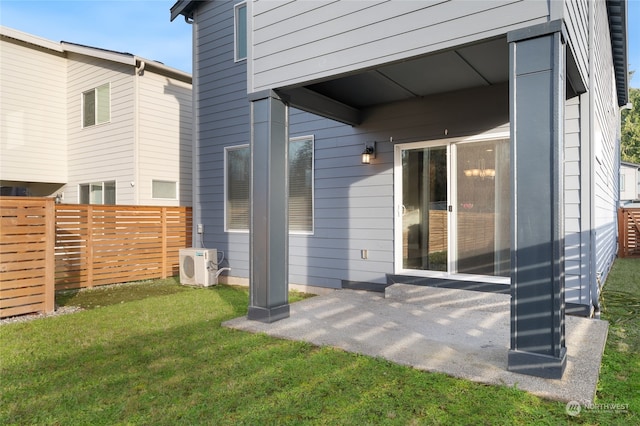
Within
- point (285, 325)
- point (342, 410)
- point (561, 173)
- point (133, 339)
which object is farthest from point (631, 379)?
point (133, 339)

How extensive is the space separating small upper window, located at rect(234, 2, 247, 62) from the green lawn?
4929 millimetres

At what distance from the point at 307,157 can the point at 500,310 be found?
350 cm

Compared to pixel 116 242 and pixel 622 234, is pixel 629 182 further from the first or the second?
pixel 116 242

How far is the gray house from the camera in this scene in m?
2.70

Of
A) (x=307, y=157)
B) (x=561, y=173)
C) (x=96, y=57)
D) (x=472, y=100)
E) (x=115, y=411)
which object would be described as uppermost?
(x=96, y=57)

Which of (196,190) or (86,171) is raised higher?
(86,171)

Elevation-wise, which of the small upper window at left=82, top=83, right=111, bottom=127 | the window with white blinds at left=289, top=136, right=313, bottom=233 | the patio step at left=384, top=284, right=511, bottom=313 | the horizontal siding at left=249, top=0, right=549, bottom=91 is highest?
the small upper window at left=82, top=83, right=111, bottom=127

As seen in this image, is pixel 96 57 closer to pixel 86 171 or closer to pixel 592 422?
pixel 86 171

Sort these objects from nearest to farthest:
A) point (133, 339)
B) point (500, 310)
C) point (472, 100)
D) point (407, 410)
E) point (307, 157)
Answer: point (407, 410) < point (133, 339) < point (500, 310) < point (472, 100) < point (307, 157)

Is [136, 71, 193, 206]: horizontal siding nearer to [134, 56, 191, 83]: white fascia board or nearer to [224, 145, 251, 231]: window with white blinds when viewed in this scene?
[134, 56, 191, 83]: white fascia board

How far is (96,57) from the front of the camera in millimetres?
9781

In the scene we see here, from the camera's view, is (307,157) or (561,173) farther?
(307,157)

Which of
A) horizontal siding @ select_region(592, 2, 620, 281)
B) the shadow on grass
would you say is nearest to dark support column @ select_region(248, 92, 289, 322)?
the shadow on grass

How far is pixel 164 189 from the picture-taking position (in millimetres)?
9742
